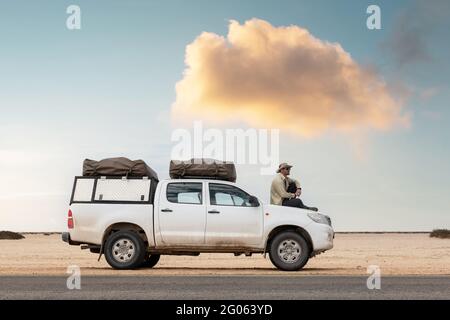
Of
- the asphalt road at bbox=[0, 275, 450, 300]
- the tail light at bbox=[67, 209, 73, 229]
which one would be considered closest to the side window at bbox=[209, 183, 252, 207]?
the asphalt road at bbox=[0, 275, 450, 300]

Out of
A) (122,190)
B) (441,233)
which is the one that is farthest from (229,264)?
(441,233)

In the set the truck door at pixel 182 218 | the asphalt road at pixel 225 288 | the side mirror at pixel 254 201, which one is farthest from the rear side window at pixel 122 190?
the asphalt road at pixel 225 288

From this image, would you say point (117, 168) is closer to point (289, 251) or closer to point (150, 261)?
point (150, 261)

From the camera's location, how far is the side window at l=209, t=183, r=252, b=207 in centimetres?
1753

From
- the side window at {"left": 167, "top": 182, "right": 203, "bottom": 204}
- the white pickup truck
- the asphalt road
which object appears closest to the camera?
the asphalt road

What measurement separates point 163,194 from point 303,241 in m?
3.43

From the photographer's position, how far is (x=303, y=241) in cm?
1716

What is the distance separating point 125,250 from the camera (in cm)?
1756

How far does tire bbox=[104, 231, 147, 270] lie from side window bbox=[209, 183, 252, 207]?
1.99 metres

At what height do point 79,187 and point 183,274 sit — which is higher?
point 79,187

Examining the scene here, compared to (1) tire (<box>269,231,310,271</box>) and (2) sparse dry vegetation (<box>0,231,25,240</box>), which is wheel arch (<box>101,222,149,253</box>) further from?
(2) sparse dry vegetation (<box>0,231,25,240</box>)
